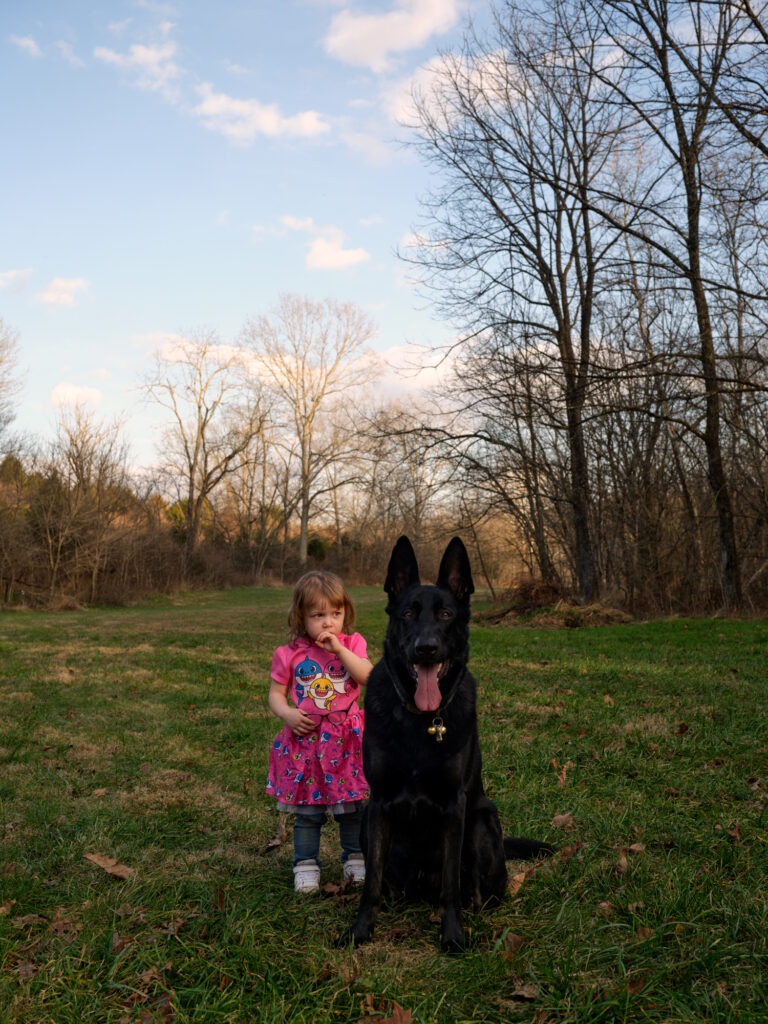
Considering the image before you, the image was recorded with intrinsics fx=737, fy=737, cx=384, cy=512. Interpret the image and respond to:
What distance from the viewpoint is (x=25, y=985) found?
8.07ft

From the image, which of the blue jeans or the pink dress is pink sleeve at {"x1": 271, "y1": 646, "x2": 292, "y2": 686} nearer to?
the pink dress

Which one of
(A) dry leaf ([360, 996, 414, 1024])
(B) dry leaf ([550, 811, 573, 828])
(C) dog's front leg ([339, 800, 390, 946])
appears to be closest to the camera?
(A) dry leaf ([360, 996, 414, 1024])

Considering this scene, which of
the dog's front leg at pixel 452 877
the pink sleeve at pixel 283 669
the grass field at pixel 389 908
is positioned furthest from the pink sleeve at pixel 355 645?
→ the grass field at pixel 389 908

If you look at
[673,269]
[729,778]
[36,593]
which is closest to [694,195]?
[673,269]

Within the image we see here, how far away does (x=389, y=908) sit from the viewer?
3068 mm

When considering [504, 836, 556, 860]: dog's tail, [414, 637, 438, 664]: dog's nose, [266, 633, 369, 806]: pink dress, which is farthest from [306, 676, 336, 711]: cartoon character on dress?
[504, 836, 556, 860]: dog's tail

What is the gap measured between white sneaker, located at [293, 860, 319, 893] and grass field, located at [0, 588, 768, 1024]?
7 cm

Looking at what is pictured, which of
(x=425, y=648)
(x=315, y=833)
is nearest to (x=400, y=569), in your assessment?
(x=425, y=648)

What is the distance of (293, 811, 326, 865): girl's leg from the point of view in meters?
3.43

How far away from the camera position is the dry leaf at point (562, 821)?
13.7 feet

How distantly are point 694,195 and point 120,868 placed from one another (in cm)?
1722

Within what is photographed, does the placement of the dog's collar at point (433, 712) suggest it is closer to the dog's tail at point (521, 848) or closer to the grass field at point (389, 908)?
the grass field at point (389, 908)

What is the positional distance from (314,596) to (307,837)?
3.67ft

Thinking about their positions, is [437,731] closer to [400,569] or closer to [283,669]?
[400,569]
